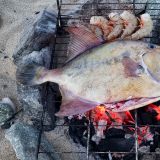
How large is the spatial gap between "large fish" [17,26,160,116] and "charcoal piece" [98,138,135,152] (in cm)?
31

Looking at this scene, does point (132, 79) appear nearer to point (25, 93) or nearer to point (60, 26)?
point (25, 93)

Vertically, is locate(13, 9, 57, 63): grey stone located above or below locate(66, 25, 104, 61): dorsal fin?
above

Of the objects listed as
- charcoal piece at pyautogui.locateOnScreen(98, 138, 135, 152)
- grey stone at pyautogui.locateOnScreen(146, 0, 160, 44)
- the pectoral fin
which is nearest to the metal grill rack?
grey stone at pyautogui.locateOnScreen(146, 0, 160, 44)

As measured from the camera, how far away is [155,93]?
352 centimetres

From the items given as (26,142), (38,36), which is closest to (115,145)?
(26,142)

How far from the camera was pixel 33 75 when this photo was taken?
12.4ft

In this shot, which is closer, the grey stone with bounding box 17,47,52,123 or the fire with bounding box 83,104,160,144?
the fire with bounding box 83,104,160,144

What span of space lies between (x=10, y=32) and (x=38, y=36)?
80 centimetres

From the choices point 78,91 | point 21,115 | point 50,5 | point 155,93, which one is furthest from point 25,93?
point 50,5

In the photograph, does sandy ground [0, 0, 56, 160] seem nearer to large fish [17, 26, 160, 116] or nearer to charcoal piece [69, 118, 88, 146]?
charcoal piece [69, 118, 88, 146]

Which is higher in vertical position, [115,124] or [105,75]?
[105,75]

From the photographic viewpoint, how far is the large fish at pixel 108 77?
3559 mm

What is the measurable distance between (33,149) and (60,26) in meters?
1.49

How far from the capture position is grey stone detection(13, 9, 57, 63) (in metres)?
Answer: 4.51
